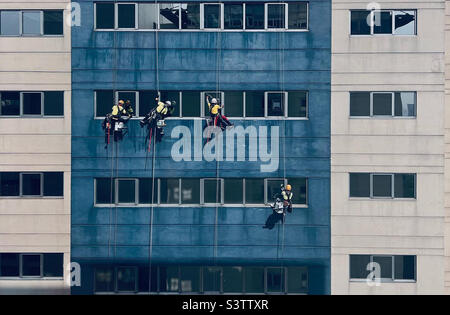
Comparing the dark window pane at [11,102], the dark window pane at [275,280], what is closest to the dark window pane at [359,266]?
the dark window pane at [275,280]

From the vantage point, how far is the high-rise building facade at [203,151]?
2512cm

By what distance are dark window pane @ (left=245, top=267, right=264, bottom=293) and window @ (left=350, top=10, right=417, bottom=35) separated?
43.0 feet

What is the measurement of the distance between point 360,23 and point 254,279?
1417 centimetres

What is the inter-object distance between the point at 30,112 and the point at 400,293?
68.7ft

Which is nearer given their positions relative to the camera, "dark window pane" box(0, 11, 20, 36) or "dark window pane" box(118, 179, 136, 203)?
"dark window pane" box(0, 11, 20, 36)

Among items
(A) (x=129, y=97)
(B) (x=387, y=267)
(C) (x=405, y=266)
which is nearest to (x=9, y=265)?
(A) (x=129, y=97)

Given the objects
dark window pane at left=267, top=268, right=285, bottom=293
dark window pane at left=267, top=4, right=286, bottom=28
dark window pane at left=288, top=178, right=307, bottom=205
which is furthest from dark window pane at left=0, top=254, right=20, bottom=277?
dark window pane at left=267, top=4, right=286, bottom=28

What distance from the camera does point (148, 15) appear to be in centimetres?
2552

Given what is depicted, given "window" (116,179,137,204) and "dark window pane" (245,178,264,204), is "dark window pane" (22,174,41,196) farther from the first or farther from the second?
"dark window pane" (245,178,264,204)

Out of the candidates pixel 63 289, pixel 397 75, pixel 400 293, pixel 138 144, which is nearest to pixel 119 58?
pixel 138 144

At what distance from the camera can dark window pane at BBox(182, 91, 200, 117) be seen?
25438mm

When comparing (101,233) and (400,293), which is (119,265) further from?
(400,293)

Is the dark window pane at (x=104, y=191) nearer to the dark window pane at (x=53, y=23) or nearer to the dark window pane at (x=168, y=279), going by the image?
the dark window pane at (x=168, y=279)

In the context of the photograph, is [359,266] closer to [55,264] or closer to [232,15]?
[232,15]
